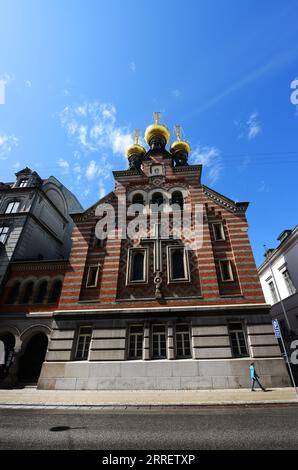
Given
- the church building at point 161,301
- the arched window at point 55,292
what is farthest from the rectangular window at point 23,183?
the arched window at point 55,292

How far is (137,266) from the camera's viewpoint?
17.5 m

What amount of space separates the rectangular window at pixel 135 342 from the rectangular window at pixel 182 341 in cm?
248

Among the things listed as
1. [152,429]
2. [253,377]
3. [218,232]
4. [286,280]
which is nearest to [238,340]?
[253,377]

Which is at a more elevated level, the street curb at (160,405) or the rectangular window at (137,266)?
the rectangular window at (137,266)

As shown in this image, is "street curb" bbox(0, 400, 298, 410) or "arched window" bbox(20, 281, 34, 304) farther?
"arched window" bbox(20, 281, 34, 304)

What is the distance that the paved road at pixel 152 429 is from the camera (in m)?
5.59

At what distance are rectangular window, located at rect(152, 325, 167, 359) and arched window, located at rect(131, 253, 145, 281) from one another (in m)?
3.75

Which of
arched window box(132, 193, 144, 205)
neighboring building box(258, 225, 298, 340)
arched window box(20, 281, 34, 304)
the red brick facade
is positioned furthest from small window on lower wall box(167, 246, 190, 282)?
arched window box(20, 281, 34, 304)

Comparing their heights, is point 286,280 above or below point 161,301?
above

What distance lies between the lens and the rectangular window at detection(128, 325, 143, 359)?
46.7 feet

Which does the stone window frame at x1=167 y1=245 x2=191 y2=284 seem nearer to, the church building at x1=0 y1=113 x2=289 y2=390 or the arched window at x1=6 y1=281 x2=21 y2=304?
the church building at x1=0 y1=113 x2=289 y2=390

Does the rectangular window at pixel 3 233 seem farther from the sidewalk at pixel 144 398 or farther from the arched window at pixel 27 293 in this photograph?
the sidewalk at pixel 144 398

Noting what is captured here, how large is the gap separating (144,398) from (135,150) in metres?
25.3

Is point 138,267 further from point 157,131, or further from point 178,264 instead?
point 157,131
